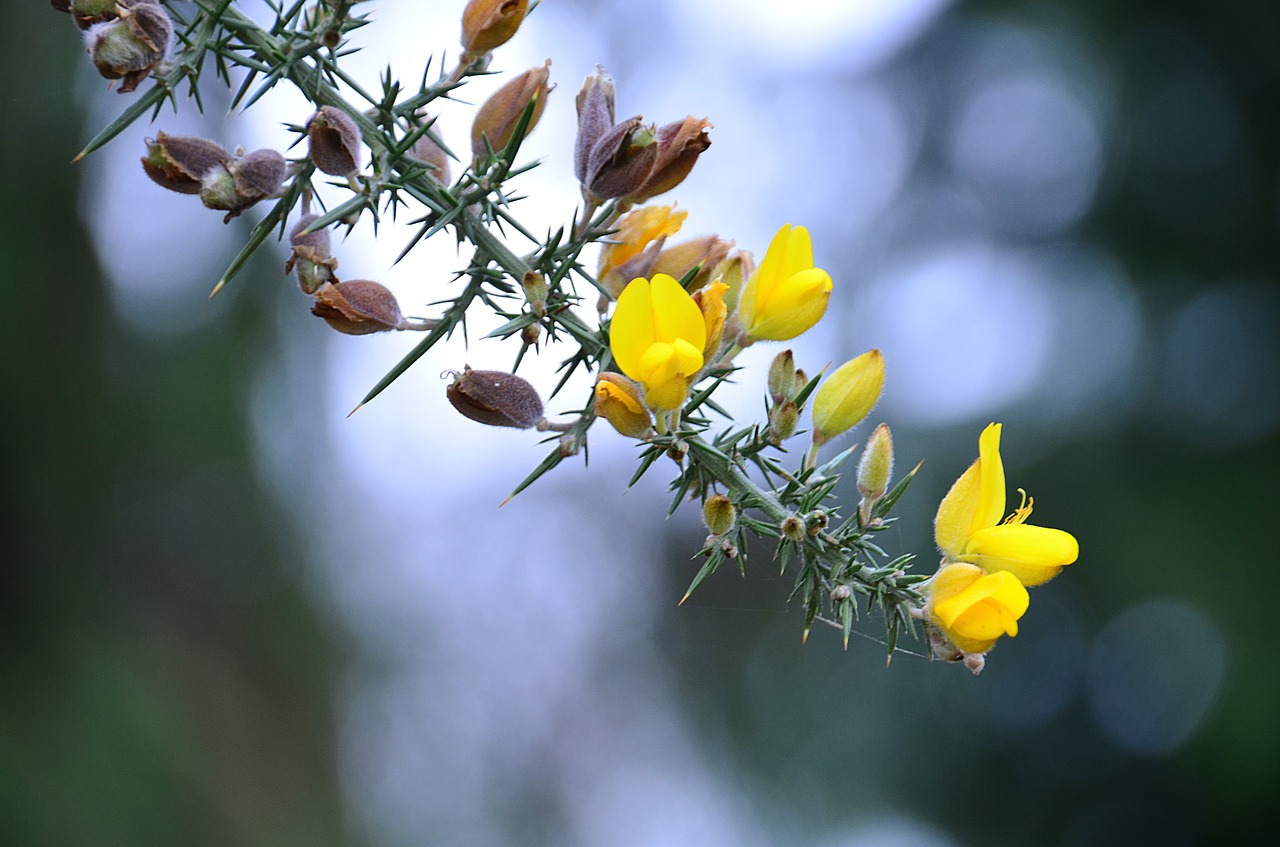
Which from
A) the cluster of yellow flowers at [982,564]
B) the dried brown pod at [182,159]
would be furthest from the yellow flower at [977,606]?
the dried brown pod at [182,159]

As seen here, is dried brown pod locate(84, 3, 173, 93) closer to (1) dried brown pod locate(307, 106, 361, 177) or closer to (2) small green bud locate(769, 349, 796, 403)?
(1) dried brown pod locate(307, 106, 361, 177)

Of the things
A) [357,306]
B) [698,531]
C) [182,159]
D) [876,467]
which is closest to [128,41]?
[182,159]

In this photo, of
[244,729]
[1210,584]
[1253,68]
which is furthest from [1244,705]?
[244,729]

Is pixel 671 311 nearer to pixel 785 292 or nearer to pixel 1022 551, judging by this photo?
pixel 785 292

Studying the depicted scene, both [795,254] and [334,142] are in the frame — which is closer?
[334,142]

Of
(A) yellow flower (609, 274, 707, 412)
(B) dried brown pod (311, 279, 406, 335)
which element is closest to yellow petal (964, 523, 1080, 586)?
(A) yellow flower (609, 274, 707, 412)

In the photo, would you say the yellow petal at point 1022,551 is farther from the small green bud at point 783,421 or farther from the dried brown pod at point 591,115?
the dried brown pod at point 591,115
